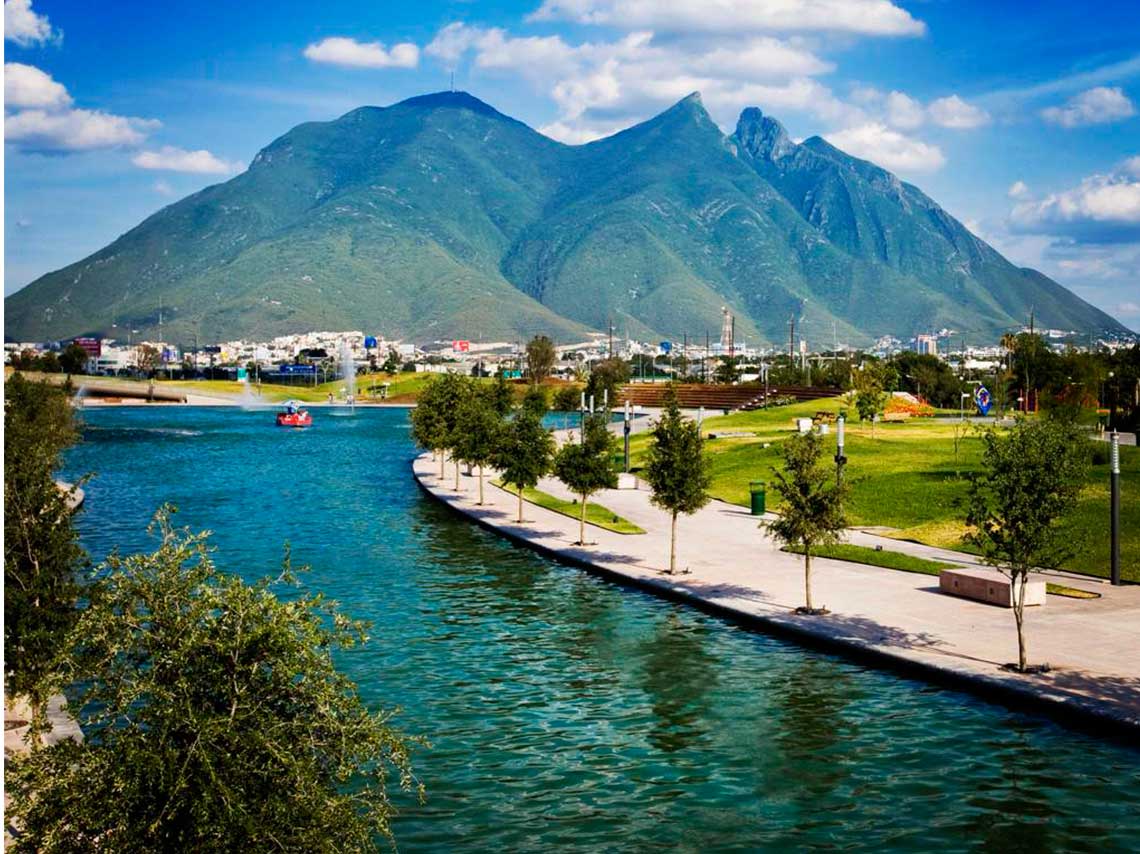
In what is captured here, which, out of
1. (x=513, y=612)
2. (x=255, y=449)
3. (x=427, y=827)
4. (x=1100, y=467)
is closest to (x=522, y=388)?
(x=255, y=449)

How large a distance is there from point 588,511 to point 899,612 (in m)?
24.5

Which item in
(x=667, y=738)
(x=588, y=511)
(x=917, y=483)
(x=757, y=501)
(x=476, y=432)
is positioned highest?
(x=476, y=432)

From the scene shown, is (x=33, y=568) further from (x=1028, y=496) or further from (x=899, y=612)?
(x=899, y=612)

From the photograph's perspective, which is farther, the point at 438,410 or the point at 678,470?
the point at 438,410

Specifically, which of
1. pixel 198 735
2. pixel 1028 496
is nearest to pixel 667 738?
pixel 1028 496

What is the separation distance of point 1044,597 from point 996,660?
7.01 meters

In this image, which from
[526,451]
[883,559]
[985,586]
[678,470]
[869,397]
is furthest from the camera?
[869,397]

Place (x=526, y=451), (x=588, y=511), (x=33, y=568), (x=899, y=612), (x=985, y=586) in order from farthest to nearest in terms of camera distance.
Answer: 1. (x=588, y=511)
2. (x=526, y=451)
3. (x=985, y=586)
4. (x=899, y=612)
5. (x=33, y=568)

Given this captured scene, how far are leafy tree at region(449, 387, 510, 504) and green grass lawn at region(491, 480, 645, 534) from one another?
2.60 meters

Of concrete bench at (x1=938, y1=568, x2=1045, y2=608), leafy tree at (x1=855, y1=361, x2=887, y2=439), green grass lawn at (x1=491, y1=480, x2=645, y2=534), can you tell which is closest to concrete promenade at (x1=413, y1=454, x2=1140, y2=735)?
concrete bench at (x1=938, y1=568, x2=1045, y2=608)

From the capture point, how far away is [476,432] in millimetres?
58844

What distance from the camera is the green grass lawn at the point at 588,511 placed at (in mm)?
48875

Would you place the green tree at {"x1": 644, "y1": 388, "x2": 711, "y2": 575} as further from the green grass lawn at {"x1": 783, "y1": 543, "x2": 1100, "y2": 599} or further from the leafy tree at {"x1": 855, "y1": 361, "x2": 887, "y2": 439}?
the leafy tree at {"x1": 855, "y1": 361, "x2": 887, "y2": 439}

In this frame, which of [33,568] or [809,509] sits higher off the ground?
[33,568]
